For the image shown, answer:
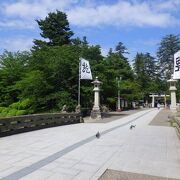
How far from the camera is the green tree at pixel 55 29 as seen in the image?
46.7 m

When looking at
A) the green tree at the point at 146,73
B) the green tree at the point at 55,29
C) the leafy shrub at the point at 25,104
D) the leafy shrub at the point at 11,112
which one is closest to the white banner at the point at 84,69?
the leafy shrub at the point at 25,104

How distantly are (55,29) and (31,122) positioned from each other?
35.0 meters

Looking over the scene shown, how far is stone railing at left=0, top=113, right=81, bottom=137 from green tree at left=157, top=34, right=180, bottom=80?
70273 millimetres

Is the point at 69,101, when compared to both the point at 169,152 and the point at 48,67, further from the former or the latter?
the point at 169,152

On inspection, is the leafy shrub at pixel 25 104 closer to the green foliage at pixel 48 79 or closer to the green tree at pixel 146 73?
the green foliage at pixel 48 79

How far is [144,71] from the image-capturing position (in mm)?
92625

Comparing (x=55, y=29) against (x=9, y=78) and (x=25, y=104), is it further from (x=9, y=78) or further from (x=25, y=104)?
(x=25, y=104)

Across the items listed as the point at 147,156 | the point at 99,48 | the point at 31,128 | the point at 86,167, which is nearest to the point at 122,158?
the point at 147,156

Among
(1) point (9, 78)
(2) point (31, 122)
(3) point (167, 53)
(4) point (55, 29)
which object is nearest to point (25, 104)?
(1) point (9, 78)

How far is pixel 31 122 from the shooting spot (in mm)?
14453

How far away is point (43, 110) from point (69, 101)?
341 centimetres

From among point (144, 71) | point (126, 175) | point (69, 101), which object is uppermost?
point (144, 71)

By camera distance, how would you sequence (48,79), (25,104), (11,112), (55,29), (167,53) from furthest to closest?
(167,53) → (55,29) → (11,112) → (25,104) → (48,79)

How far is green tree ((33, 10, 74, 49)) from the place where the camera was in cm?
4672
